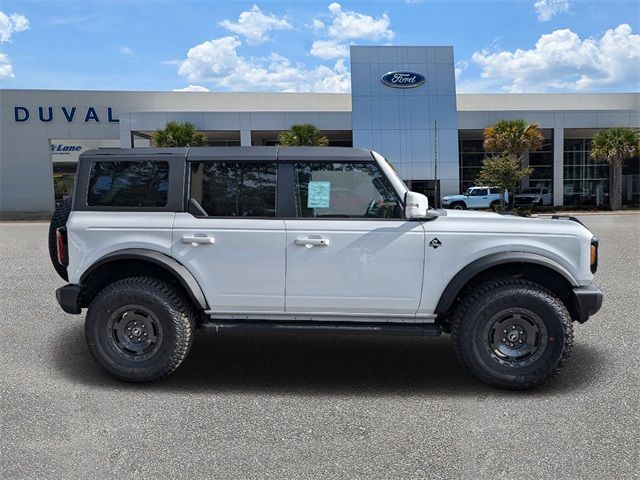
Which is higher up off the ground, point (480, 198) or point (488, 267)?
point (480, 198)

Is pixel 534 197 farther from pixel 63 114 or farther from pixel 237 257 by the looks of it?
pixel 237 257

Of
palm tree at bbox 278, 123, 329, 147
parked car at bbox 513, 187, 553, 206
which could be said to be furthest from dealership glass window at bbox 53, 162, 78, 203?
parked car at bbox 513, 187, 553, 206

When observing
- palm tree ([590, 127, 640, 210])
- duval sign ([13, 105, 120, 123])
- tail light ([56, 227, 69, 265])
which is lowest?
tail light ([56, 227, 69, 265])

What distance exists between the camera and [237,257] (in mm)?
4090

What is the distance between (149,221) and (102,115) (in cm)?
3395

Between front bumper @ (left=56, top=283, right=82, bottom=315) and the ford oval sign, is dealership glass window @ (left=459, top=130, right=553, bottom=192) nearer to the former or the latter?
the ford oval sign

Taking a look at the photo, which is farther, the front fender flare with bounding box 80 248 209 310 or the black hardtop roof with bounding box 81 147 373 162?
the black hardtop roof with bounding box 81 147 373 162

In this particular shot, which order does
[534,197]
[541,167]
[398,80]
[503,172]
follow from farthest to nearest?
1. [541,167]
2. [534,197]
3. [398,80]
4. [503,172]

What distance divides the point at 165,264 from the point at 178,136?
2540 cm

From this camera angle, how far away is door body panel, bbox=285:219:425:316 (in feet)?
13.1

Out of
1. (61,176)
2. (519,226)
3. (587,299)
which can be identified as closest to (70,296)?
(519,226)

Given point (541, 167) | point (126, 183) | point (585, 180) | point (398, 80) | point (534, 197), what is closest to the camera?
point (126, 183)

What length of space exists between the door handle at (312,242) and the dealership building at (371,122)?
26380 mm

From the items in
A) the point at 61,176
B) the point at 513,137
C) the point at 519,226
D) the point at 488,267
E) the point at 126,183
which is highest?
the point at 513,137
